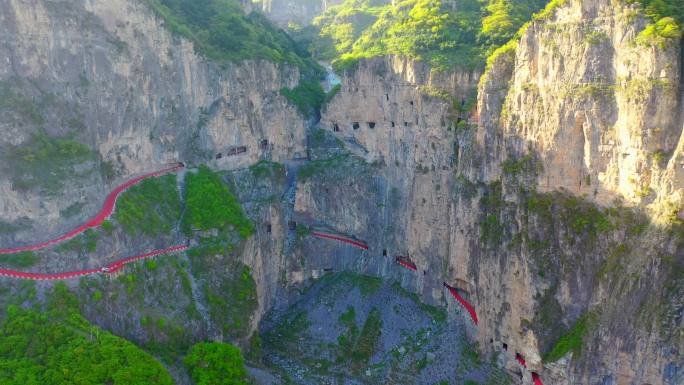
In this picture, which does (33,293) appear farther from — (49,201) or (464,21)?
(464,21)

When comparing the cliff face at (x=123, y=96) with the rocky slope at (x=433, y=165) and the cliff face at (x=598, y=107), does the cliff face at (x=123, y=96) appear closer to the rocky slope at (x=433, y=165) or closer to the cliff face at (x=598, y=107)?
the rocky slope at (x=433, y=165)

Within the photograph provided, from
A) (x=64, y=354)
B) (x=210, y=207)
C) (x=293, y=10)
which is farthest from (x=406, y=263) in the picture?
(x=293, y=10)

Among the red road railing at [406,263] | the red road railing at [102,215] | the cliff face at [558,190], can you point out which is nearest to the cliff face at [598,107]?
the cliff face at [558,190]

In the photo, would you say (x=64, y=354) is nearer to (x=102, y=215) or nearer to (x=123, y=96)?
(x=102, y=215)

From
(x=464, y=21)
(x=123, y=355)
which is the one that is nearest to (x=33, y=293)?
(x=123, y=355)

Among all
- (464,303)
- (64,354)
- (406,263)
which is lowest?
(464,303)

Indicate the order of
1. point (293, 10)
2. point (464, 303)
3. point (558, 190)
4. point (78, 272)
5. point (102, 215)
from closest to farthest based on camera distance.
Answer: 1. point (558, 190)
2. point (78, 272)
3. point (102, 215)
4. point (464, 303)
5. point (293, 10)
